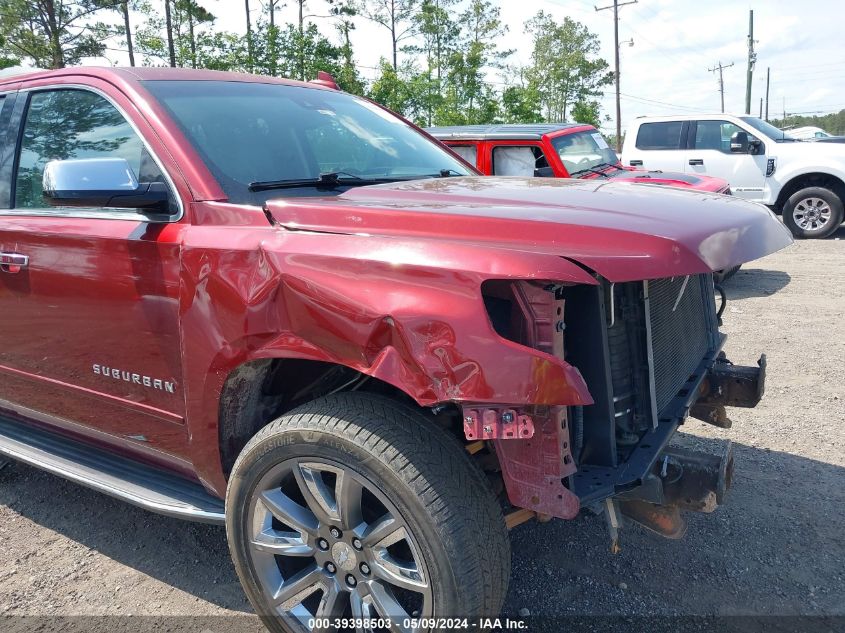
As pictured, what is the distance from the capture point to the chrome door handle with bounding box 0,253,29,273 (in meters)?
2.85

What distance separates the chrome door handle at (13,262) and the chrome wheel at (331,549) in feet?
4.96

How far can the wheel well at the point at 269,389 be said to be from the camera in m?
2.31

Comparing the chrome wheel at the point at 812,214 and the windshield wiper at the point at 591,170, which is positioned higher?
the windshield wiper at the point at 591,170

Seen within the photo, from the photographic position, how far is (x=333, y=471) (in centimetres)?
205

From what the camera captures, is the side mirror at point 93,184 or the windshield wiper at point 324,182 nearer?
the side mirror at point 93,184

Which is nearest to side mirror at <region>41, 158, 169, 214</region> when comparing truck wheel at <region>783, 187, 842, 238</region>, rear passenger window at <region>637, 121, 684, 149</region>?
rear passenger window at <region>637, 121, 684, 149</region>

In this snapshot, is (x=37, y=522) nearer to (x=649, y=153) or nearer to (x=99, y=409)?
(x=99, y=409)

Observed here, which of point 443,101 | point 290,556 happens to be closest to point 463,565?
point 290,556

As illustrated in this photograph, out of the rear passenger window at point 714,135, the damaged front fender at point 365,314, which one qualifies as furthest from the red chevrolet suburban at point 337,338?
the rear passenger window at point 714,135

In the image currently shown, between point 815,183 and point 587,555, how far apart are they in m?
10.5

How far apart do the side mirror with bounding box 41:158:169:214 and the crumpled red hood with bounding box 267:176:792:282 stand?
1.66 ft

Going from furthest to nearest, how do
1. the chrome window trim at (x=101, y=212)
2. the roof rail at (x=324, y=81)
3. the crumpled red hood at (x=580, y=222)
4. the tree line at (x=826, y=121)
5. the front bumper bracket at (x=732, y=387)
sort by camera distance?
the tree line at (x=826, y=121) < the roof rail at (x=324, y=81) < the front bumper bracket at (x=732, y=387) < the chrome window trim at (x=101, y=212) < the crumpled red hood at (x=580, y=222)

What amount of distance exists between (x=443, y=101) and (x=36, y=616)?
24157 mm

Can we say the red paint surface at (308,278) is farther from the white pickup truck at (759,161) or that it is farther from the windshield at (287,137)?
the white pickup truck at (759,161)
